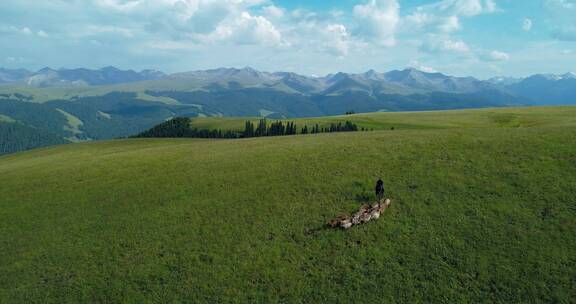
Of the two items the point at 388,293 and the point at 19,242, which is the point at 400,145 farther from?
the point at 19,242

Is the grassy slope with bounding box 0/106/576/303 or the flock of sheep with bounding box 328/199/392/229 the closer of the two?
the grassy slope with bounding box 0/106/576/303

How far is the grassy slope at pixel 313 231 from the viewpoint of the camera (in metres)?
24.8

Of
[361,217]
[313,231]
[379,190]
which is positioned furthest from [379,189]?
[313,231]

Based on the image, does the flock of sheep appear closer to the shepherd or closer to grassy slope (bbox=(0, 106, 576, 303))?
grassy slope (bbox=(0, 106, 576, 303))

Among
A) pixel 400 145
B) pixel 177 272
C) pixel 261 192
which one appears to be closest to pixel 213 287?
pixel 177 272

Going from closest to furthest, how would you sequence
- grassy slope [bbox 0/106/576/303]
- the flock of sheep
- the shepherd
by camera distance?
1. grassy slope [bbox 0/106/576/303]
2. the flock of sheep
3. the shepherd

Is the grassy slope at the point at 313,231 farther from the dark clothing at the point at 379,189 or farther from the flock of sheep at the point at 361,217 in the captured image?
the dark clothing at the point at 379,189

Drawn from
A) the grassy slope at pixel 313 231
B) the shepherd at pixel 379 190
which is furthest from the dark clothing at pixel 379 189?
the grassy slope at pixel 313 231

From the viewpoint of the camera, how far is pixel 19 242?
33.9 m

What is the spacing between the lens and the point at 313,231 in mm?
30672

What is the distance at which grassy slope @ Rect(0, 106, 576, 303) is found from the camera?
975 inches

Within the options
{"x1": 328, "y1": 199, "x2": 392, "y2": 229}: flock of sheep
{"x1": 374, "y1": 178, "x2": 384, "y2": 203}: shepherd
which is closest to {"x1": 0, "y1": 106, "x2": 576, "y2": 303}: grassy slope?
{"x1": 328, "y1": 199, "x2": 392, "y2": 229}: flock of sheep

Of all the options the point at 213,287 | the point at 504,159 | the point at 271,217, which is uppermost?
the point at 504,159

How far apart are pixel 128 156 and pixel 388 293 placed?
54.8 metres
